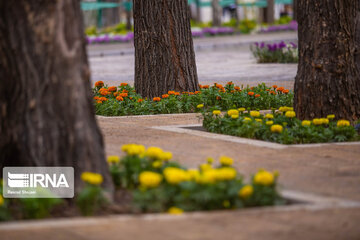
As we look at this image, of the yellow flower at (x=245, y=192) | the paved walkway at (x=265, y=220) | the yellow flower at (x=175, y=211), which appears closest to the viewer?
the paved walkway at (x=265, y=220)

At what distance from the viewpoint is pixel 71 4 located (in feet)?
17.8

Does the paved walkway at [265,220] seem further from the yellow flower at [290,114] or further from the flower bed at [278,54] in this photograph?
the flower bed at [278,54]

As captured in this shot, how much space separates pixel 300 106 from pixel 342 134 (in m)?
0.97

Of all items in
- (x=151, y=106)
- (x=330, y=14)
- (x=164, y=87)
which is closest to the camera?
(x=330, y=14)

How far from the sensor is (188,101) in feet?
37.7

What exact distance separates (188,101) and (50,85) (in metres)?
6.21

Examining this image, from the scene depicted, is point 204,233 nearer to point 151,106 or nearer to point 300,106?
point 300,106

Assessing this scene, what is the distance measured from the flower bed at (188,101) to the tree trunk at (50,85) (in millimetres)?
5708

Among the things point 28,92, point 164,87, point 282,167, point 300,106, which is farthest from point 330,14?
point 28,92

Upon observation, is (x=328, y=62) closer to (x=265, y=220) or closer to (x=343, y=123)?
(x=343, y=123)

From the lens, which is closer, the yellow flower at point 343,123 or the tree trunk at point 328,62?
the yellow flower at point 343,123

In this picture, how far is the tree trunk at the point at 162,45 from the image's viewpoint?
40.1ft

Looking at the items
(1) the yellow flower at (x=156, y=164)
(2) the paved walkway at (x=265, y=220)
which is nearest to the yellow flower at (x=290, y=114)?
(2) the paved walkway at (x=265, y=220)

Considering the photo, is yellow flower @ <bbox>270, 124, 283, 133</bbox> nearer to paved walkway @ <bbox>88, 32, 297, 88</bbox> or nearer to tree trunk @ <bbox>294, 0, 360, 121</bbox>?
tree trunk @ <bbox>294, 0, 360, 121</bbox>
